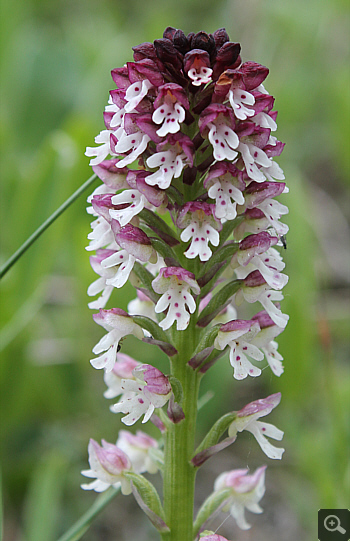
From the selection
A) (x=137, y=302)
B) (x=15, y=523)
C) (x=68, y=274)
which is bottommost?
Result: (x=15, y=523)

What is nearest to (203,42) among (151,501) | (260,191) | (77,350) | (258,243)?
(260,191)

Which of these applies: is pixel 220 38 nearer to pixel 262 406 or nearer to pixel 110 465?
pixel 262 406

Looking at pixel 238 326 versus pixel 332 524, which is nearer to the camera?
pixel 238 326

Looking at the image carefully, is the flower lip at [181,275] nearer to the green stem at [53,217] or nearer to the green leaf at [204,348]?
the green leaf at [204,348]

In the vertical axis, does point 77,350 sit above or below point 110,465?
above

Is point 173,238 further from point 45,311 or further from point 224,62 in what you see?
point 45,311

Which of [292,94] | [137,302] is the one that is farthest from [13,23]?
[137,302]
